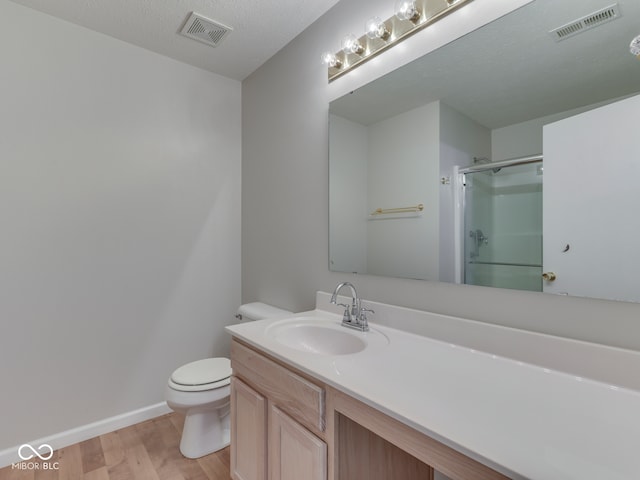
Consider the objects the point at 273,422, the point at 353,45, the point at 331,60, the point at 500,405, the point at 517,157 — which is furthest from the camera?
the point at 331,60

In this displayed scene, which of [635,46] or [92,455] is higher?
[635,46]

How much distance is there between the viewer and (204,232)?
238 centimetres

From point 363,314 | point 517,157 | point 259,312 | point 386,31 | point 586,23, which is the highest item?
point 386,31

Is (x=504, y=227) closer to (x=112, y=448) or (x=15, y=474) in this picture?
(x=112, y=448)

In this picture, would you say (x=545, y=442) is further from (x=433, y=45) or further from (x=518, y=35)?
(x=433, y=45)

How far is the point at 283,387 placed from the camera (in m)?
1.12

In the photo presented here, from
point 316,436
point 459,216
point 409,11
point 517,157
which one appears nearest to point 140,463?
point 316,436

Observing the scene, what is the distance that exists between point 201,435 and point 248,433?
636 millimetres

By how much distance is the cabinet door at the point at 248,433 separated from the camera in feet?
4.05

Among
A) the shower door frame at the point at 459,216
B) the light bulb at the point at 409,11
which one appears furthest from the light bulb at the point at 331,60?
the shower door frame at the point at 459,216

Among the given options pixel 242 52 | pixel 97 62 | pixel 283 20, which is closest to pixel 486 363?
pixel 283 20

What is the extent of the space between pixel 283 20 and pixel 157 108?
3.39 ft
